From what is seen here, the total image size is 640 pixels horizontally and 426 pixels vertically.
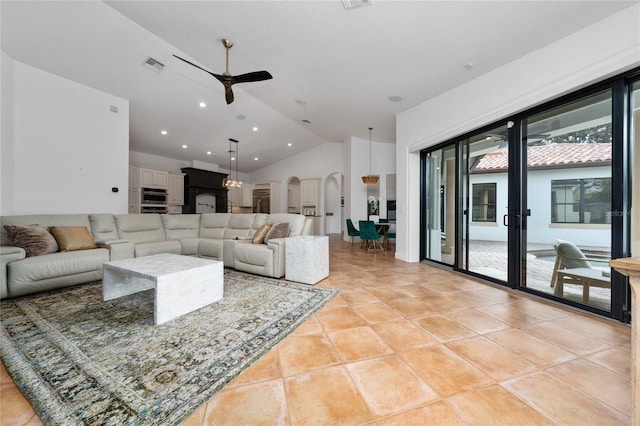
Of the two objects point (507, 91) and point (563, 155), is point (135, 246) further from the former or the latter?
point (563, 155)

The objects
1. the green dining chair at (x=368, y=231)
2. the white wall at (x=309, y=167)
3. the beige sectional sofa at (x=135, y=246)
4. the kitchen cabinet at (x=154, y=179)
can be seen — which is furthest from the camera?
the white wall at (x=309, y=167)

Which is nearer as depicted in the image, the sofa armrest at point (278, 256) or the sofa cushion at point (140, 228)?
the sofa armrest at point (278, 256)

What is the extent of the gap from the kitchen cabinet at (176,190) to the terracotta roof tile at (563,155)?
8.46 meters

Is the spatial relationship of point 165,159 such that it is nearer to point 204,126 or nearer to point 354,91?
point 204,126

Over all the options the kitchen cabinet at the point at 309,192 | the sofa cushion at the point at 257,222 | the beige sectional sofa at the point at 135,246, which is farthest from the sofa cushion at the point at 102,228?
the kitchen cabinet at the point at 309,192

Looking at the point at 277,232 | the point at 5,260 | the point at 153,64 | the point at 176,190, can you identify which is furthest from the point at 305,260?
the point at 176,190

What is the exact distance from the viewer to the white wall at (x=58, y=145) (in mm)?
3479

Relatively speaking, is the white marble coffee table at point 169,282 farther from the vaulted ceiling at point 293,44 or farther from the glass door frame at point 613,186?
the glass door frame at point 613,186

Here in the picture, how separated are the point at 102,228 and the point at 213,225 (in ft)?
5.65

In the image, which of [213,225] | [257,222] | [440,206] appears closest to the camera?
[440,206]

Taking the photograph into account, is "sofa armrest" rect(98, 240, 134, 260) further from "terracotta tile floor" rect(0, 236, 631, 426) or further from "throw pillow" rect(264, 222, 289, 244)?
"terracotta tile floor" rect(0, 236, 631, 426)

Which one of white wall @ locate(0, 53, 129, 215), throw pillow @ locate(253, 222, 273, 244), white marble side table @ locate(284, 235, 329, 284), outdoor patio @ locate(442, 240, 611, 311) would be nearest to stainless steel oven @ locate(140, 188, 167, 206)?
white wall @ locate(0, 53, 129, 215)

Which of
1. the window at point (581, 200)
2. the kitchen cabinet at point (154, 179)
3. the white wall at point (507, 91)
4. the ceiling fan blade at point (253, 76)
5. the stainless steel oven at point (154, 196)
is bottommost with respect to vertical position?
the window at point (581, 200)

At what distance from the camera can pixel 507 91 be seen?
115 inches
